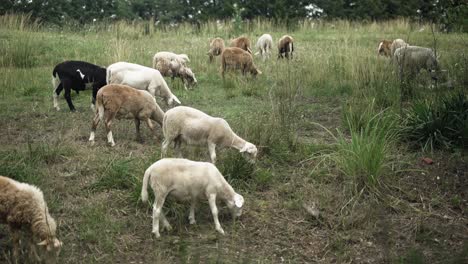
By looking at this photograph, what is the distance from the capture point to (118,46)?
15617 millimetres

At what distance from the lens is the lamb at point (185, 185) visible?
5688 mm

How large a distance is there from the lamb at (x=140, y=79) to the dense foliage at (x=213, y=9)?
A: 23924 mm

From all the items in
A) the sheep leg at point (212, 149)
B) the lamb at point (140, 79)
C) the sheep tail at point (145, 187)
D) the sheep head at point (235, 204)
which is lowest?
the sheep head at point (235, 204)

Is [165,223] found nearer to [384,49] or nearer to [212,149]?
[212,149]

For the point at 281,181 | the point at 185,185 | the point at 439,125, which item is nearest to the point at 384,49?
the point at 439,125

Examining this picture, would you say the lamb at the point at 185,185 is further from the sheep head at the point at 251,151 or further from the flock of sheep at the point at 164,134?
the sheep head at the point at 251,151

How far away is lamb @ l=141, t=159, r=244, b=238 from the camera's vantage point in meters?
5.69

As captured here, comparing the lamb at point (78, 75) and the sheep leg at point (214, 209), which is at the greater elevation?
the lamb at point (78, 75)

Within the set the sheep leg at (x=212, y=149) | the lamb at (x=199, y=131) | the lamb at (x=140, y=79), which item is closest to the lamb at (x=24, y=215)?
the lamb at (x=199, y=131)

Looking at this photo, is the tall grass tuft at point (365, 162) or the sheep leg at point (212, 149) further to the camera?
the sheep leg at point (212, 149)

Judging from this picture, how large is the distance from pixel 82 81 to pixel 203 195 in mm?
5042

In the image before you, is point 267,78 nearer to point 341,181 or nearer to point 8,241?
point 341,181

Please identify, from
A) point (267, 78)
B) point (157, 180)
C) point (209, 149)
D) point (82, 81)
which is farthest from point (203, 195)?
point (267, 78)

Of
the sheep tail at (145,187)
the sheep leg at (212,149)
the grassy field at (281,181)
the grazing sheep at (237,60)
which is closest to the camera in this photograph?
the grassy field at (281,181)
